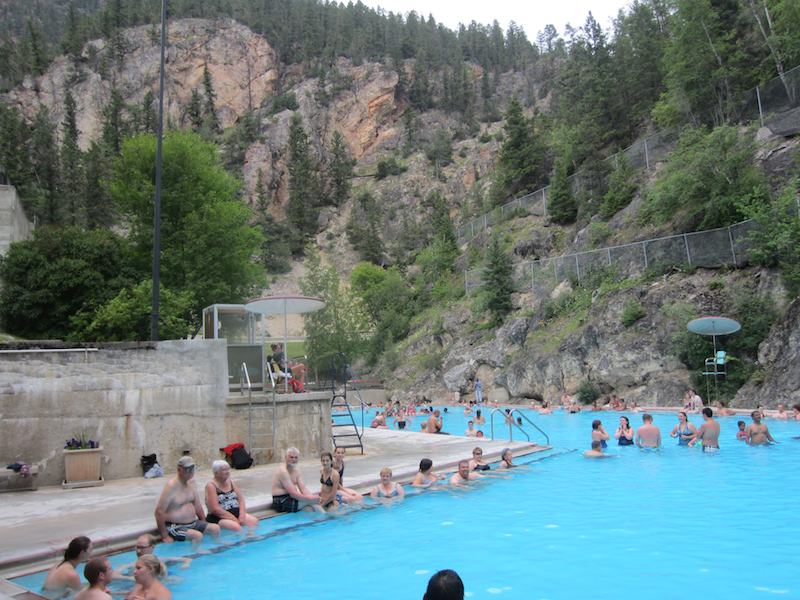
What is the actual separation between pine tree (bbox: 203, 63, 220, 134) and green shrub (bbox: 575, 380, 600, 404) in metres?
85.8

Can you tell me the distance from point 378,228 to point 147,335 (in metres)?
65.4

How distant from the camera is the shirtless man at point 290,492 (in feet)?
29.0

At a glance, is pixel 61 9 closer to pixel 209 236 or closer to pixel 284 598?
pixel 209 236

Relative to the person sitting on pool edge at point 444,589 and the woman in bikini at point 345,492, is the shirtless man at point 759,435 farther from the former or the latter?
the person sitting on pool edge at point 444,589

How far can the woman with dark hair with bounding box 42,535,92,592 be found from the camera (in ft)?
17.9

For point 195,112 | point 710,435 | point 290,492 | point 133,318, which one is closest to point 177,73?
point 195,112

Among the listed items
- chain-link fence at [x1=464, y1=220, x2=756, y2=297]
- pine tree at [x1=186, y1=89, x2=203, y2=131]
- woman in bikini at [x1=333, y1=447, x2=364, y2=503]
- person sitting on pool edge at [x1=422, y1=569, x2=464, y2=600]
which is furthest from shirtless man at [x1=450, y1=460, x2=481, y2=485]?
pine tree at [x1=186, y1=89, x2=203, y2=131]

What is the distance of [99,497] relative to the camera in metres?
9.48

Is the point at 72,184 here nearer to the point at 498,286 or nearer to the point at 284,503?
the point at 498,286

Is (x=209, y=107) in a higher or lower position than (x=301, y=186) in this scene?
higher

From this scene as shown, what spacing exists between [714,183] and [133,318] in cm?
2584

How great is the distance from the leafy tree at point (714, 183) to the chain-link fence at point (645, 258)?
135 cm

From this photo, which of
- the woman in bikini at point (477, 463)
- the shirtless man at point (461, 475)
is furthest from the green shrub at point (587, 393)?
the shirtless man at point (461, 475)

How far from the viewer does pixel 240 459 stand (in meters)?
11.8
